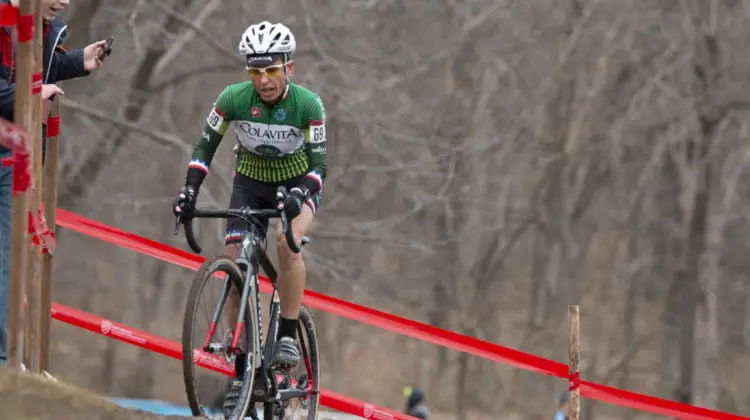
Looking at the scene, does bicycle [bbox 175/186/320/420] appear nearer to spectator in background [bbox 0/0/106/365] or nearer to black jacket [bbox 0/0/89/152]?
spectator in background [bbox 0/0/106/365]

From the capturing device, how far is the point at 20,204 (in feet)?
19.2

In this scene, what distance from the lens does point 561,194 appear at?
31.5m

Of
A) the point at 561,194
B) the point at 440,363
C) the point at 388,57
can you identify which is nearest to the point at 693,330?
the point at 561,194

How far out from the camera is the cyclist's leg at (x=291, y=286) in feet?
24.6

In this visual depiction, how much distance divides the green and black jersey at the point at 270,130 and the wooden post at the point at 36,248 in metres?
1.04

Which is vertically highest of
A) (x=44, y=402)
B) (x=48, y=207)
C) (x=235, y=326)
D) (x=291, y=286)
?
(x=48, y=207)

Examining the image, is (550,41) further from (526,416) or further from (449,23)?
(526,416)

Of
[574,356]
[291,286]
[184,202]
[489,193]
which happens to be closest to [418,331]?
[574,356]

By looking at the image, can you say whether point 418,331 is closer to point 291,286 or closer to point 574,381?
point 574,381

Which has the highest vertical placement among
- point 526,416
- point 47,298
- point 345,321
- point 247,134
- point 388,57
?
point 388,57

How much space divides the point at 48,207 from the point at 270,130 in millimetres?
1215

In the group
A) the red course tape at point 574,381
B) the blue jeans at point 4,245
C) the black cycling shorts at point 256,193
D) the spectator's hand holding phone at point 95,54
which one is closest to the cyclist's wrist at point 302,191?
the black cycling shorts at point 256,193

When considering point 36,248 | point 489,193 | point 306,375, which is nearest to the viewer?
point 36,248

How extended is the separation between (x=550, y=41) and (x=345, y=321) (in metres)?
9.61
